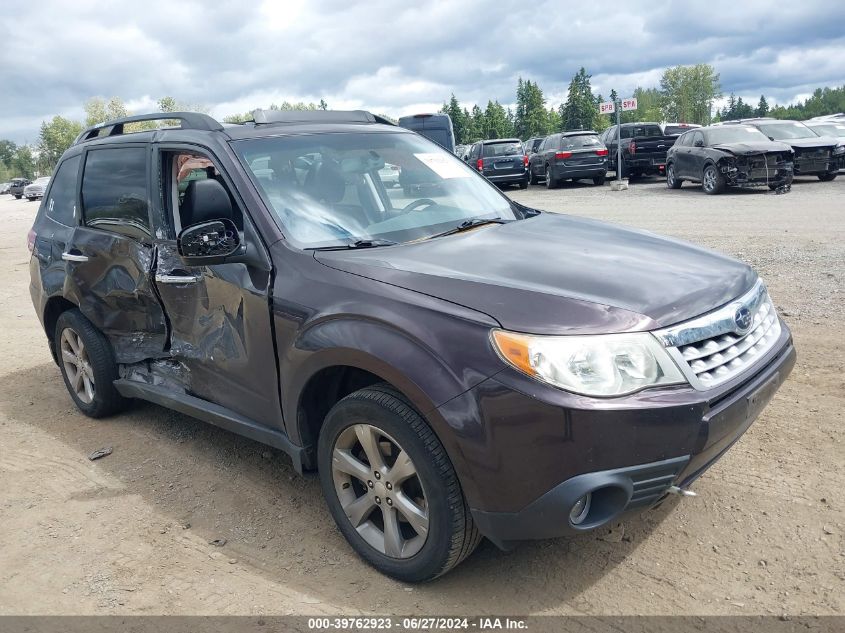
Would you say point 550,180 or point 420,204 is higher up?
point 420,204

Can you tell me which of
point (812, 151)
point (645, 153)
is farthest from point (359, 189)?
point (645, 153)

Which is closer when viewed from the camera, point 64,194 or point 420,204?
point 420,204

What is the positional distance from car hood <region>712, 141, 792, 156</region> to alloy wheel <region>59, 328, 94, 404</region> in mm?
14310

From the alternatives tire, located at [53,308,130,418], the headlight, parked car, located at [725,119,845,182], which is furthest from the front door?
parked car, located at [725,119,845,182]

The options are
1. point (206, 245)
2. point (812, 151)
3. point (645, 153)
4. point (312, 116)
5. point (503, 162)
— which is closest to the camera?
point (206, 245)

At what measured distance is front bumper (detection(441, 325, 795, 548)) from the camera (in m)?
2.32

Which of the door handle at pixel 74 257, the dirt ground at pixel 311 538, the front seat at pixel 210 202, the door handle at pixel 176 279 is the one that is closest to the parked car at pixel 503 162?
the dirt ground at pixel 311 538

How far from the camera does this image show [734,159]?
1545 cm

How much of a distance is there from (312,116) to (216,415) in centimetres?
176

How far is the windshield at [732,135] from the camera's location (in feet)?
52.8

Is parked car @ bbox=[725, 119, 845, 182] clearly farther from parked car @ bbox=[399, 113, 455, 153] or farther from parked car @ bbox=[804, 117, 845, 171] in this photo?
parked car @ bbox=[399, 113, 455, 153]

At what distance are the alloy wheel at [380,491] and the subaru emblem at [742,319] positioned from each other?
1.34 metres

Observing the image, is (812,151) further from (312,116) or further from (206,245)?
(206,245)

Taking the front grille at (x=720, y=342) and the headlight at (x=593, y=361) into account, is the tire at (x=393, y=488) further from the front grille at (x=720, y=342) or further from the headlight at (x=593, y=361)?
the front grille at (x=720, y=342)
